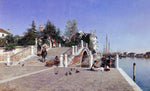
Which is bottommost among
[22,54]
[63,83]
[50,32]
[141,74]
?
[141,74]

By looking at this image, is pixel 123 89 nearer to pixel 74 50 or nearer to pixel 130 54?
pixel 74 50

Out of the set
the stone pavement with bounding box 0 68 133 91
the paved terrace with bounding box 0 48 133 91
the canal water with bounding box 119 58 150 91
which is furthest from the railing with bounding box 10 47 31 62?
the canal water with bounding box 119 58 150 91

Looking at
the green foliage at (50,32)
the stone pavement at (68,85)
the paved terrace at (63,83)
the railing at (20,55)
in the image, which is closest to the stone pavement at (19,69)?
the paved terrace at (63,83)

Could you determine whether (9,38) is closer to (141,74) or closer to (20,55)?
(20,55)

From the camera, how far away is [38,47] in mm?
25578

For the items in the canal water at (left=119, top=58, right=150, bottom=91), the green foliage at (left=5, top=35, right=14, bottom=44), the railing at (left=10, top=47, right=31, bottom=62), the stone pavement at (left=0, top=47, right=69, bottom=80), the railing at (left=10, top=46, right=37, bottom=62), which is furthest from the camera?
the green foliage at (left=5, top=35, right=14, bottom=44)

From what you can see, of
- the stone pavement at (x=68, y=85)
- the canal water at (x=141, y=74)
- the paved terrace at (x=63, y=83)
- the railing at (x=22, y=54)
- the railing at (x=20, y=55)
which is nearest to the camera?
the stone pavement at (x=68, y=85)

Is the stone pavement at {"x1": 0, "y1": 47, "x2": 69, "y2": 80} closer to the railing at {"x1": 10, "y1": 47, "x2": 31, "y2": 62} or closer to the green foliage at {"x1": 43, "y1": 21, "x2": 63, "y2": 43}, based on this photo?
the railing at {"x1": 10, "y1": 47, "x2": 31, "y2": 62}

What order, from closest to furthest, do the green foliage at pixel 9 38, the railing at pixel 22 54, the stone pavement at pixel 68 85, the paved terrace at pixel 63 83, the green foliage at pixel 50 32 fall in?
the stone pavement at pixel 68 85 < the paved terrace at pixel 63 83 < the railing at pixel 22 54 < the green foliage at pixel 9 38 < the green foliage at pixel 50 32

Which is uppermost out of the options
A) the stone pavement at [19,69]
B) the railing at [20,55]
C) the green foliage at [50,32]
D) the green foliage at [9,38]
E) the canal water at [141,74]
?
the green foliage at [50,32]

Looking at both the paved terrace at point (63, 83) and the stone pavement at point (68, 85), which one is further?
the paved terrace at point (63, 83)

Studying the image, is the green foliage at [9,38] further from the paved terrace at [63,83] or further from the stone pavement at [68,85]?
the stone pavement at [68,85]


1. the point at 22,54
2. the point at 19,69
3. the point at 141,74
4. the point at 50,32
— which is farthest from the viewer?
the point at 50,32

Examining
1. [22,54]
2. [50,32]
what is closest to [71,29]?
[50,32]
